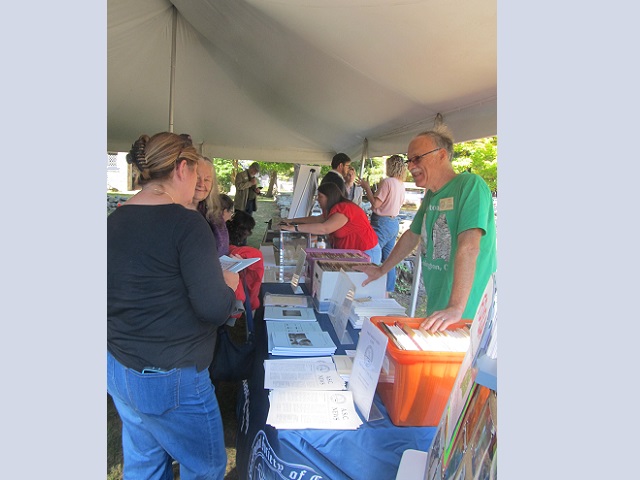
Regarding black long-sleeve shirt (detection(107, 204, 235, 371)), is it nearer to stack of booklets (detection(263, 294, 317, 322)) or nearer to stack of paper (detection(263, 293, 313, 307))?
stack of booklets (detection(263, 294, 317, 322))

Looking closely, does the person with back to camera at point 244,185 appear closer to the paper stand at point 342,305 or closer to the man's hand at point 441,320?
the paper stand at point 342,305

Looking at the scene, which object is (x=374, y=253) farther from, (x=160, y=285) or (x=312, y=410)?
(x=160, y=285)

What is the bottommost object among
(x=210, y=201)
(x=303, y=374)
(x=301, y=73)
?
(x=303, y=374)

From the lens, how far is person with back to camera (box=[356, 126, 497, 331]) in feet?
5.28

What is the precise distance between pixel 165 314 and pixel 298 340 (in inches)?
25.7

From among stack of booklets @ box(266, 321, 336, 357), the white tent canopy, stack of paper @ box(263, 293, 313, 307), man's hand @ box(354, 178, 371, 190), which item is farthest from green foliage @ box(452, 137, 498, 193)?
stack of booklets @ box(266, 321, 336, 357)

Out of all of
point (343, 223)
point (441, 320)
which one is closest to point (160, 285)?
point (441, 320)

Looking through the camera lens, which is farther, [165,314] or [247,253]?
[247,253]

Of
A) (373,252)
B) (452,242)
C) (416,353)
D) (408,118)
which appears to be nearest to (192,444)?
A: (416,353)

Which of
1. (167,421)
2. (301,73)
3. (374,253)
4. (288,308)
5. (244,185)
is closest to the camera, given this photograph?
(167,421)

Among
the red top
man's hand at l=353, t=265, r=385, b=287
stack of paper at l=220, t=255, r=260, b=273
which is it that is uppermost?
the red top

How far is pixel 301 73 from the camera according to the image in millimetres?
4176

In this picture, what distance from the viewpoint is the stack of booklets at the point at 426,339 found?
3.72 ft

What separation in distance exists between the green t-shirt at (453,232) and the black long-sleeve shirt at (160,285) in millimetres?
953
